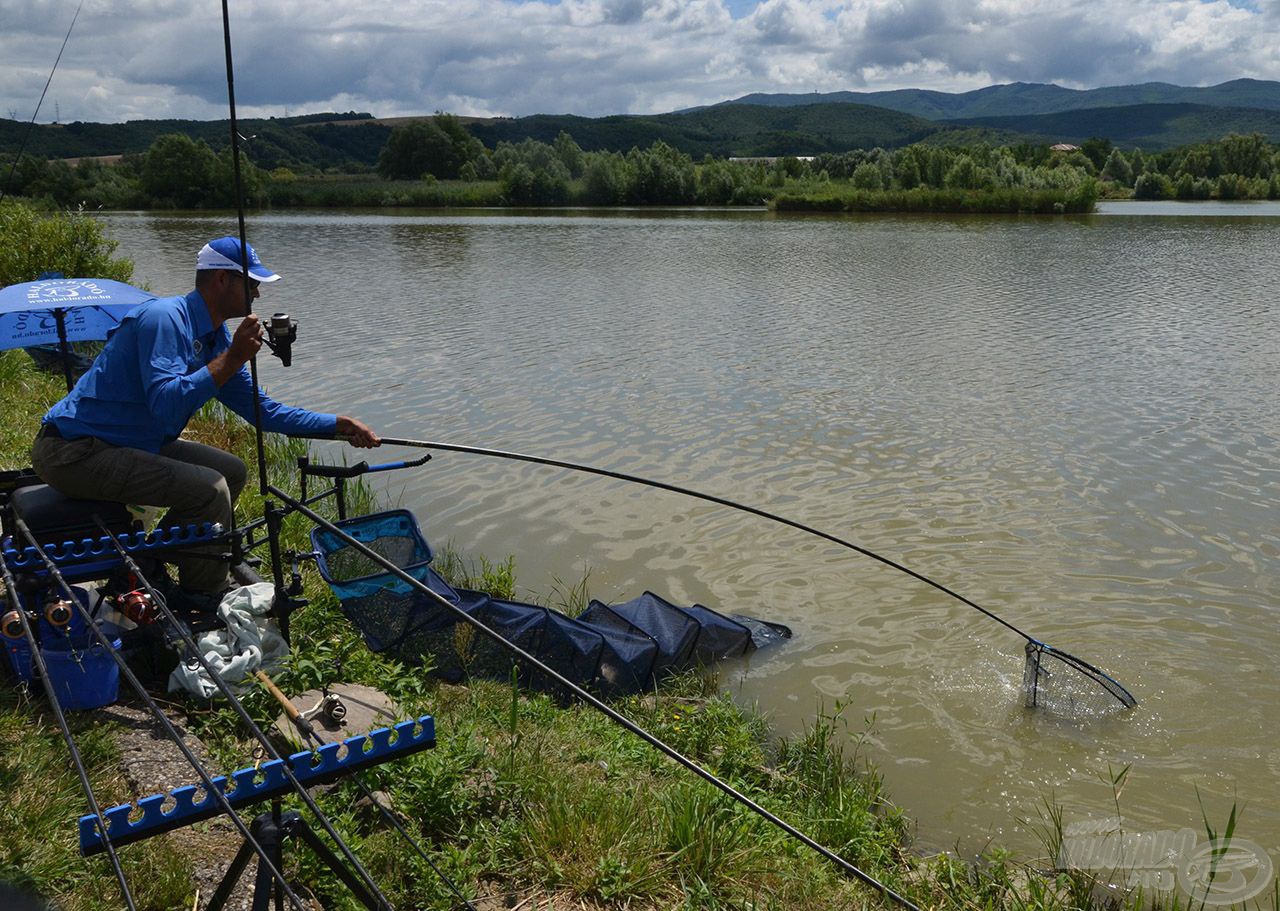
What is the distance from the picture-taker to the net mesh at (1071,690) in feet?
19.5

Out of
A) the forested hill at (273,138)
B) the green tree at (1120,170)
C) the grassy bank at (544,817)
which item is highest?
the forested hill at (273,138)

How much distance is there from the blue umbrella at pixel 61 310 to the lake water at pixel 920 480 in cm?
319

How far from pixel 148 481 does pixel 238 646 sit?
869mm

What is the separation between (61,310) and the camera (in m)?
5.90

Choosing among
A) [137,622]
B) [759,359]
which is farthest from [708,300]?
[137,622]

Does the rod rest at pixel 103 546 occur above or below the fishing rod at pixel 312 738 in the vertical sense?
above

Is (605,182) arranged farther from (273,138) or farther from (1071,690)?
(273,138)

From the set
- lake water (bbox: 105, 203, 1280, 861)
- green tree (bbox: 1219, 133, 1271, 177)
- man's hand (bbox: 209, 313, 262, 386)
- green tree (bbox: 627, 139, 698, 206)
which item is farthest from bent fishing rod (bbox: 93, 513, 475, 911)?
green tree (bbox: 1219, 133, 1271, 177)

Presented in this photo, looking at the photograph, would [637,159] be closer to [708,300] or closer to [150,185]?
[150,185]

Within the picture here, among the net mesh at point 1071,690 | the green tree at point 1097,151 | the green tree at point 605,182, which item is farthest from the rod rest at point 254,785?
the green tree at point 1097,151

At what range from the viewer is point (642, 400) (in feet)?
42.5

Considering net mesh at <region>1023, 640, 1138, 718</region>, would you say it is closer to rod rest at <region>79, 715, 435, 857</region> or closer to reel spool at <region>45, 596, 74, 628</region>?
rod rest at <region>79, 715, 435, 857</region>

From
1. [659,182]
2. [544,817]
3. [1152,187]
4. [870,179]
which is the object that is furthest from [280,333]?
[1152,187]

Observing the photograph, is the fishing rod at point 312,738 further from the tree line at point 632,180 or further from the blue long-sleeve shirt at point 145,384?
the tree line at point 632,180
